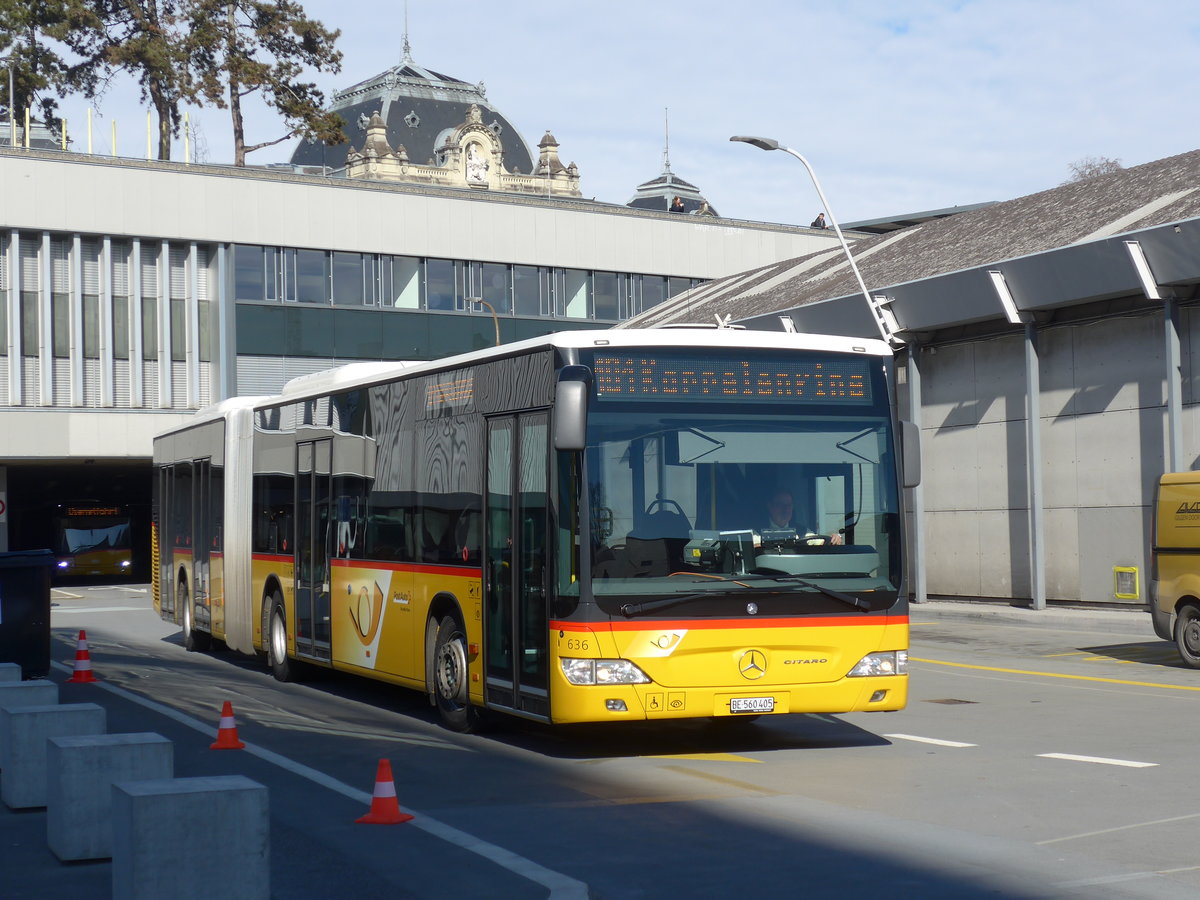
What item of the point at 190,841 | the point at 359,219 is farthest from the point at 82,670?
the point at 359,219

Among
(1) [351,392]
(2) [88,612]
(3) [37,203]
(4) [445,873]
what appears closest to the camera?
(4) [445,873]

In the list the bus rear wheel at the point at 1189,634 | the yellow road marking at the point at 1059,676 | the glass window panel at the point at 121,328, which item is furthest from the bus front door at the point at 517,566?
the glass window panel at the point at 121,328

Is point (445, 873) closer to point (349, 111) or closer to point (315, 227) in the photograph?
point (315, 227)

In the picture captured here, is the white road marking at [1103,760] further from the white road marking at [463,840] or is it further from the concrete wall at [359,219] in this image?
the concrete wall at [359,219]

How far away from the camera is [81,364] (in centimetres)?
5009

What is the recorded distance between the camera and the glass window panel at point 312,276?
53.2 metres

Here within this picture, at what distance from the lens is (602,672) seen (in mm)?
10961

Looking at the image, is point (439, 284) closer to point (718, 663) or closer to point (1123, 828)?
point (718, 663)

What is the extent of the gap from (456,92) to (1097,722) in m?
131

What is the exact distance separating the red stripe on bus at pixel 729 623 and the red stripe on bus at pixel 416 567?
1.72 meters

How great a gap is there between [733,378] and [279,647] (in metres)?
8.50

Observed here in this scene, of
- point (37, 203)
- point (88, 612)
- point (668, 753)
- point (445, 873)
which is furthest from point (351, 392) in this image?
point (37, 203)

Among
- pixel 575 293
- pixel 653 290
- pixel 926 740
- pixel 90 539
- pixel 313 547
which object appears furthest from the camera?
pixel 653 290

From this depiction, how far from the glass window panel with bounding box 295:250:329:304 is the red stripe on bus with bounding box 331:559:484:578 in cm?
3831
